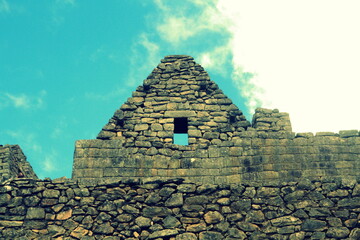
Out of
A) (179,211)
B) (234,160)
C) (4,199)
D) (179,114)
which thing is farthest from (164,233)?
(179,114)

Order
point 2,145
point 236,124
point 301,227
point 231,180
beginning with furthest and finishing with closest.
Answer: point 2,145 → point 236,124 → point 231,180 → point 301,227

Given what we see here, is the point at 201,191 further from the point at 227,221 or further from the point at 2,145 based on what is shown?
the point at 2,145

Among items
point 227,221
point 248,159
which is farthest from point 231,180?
point 227,221

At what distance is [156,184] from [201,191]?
0.94 m

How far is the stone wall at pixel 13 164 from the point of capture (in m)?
17.1

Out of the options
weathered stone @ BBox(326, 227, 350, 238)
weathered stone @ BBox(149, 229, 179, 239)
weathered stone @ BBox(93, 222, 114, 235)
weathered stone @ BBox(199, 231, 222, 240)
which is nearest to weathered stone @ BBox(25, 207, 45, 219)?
weathered stone @ BBox(93, 222, 114, 235)

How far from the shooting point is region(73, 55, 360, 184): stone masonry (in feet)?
31.6

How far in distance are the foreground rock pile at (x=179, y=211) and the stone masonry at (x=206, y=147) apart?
1.98 feet

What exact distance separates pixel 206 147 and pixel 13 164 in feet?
35.8

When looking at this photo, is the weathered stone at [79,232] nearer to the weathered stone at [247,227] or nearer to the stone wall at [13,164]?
the weathered stone at [247,227]

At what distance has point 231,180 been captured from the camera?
373 inches

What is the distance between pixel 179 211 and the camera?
8516mm

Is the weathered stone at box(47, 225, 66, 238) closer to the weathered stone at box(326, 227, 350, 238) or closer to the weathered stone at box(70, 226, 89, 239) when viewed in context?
the weathered stone at box(70, 226, 89, 239)

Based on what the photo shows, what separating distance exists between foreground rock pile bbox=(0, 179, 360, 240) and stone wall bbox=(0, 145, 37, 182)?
8.86 m
